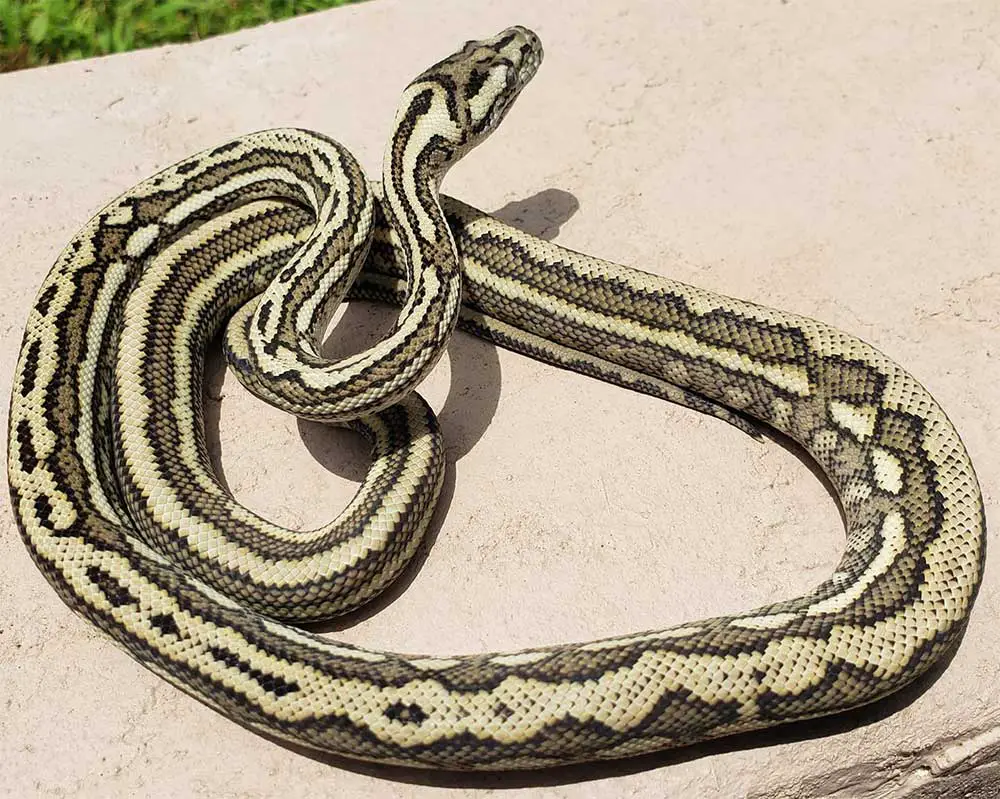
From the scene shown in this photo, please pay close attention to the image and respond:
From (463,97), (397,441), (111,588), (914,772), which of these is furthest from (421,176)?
(914,772)

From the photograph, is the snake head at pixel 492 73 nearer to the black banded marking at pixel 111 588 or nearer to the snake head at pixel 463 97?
the snake head at pixel 463 97

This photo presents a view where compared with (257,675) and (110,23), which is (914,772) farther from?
(110,23)

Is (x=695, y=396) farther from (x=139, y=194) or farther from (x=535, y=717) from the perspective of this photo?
(x=139, y=194)

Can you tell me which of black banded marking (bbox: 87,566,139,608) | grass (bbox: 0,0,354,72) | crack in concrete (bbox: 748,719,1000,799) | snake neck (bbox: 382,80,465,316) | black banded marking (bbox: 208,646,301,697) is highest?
grass (bbox: 0,0,354,72)

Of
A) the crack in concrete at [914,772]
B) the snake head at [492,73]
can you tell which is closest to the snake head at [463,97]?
the snake head at [492,73]

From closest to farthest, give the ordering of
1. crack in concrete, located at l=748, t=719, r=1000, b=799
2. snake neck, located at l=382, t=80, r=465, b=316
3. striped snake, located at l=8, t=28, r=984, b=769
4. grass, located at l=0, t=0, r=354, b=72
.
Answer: striped snake, located at l=8, t=28, r=984, b=769 → crack in concrete, located at l=748, t=719, r=1000, b=799 → snake neck, located at l=382, t=80, r=465, b=316 → grass, located at l=0, t=0, r=354, b=72

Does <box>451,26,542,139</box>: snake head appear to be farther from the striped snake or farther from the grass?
the grass

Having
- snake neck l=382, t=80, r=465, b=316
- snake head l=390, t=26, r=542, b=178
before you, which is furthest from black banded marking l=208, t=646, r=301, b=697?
snake head l=390, t=26, r=542, b=178
